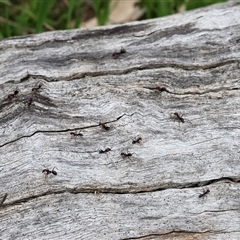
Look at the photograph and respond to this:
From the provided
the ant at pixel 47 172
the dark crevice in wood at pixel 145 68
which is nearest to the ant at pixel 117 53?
the dark crevice in wood at pixel 145 68

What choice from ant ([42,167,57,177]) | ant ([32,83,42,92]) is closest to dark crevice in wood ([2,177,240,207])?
ant ([42,167,57,177])

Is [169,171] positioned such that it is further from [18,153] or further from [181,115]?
[18,153]

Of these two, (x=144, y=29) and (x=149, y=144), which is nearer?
(x=149, y=144)

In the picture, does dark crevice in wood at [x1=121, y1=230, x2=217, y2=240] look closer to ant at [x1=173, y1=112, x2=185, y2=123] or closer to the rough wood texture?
the rough wood texture

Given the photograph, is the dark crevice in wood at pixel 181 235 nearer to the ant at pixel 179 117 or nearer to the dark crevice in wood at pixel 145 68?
the ant at pixel 179 117

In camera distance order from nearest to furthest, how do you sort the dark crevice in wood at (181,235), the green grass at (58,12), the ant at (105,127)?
the dark crevice in wood at (181,235)
the ant at (105,127)
the green grass at (58,12)

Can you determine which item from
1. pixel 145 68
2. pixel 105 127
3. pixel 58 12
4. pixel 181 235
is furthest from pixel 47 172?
pixel 58 12

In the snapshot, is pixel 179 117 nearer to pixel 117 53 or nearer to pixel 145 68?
pixel 145 68

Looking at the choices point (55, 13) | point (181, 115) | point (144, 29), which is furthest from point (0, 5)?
point (181, 115)
